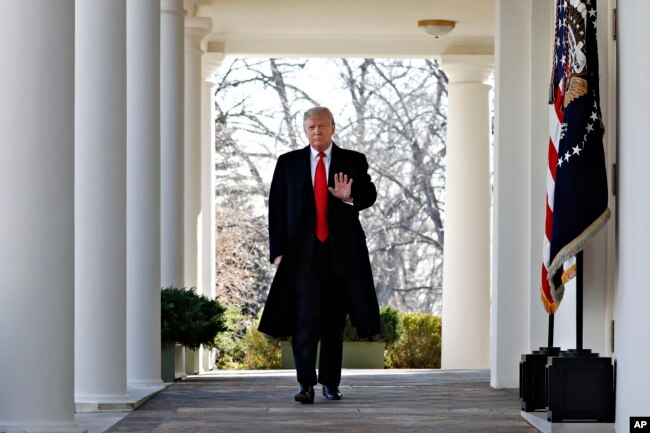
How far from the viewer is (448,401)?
11.9 metres

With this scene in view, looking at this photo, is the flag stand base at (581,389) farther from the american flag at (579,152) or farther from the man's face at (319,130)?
the man's face at (319,130)

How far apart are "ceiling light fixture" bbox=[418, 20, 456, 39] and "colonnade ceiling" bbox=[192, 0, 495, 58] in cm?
10

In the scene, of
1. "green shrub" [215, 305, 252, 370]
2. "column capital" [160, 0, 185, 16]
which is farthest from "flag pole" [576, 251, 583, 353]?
"column capital" [160, 0, 185, 16]

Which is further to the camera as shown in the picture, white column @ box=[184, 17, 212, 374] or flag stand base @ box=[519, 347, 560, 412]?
white column @ box=[184, 17, 212, 374]

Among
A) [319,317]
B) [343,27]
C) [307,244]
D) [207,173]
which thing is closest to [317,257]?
[307,244]

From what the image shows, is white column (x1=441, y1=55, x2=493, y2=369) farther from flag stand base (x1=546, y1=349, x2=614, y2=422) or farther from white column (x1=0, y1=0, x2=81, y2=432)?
white column (x1=0, y1=0, x2=81, y2=432)

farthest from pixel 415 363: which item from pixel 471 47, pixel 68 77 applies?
pixel 68 77

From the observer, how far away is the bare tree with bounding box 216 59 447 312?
34312 mm

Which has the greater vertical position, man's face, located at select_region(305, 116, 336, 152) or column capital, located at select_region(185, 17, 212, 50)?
column capital, located at select_region(185, 17, 212, 50)

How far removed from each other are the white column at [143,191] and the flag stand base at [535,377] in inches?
158

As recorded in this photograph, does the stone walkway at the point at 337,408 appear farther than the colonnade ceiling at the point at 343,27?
No

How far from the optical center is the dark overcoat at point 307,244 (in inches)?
451

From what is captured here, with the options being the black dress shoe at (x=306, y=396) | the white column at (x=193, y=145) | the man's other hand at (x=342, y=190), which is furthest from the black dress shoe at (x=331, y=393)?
the white column at (x=193, y=145)

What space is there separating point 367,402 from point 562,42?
12.2ft
